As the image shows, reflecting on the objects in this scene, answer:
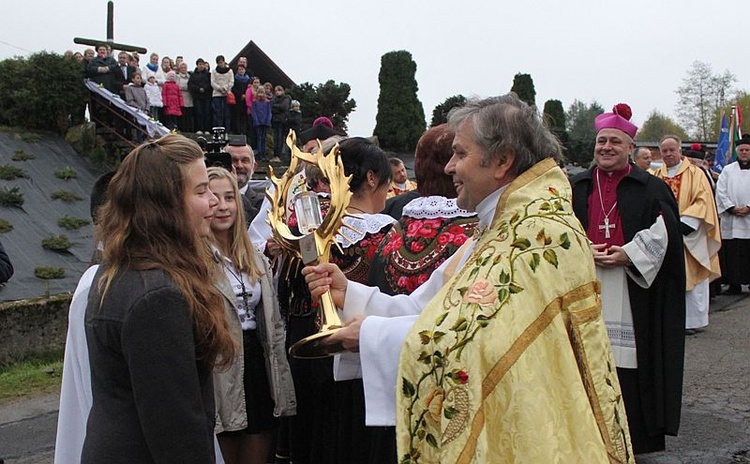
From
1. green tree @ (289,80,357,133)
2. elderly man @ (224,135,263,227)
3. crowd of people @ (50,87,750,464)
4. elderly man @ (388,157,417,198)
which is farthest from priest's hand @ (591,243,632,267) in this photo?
green tree @ (289,80,357,133)

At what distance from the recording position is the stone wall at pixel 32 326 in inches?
286

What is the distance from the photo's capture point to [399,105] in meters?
20.7

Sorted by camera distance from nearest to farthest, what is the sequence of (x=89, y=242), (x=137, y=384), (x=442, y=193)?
(x=137, y=384) → (x=442, y=193) → (x=89, y=242)

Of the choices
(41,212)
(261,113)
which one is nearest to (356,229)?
(41,212)

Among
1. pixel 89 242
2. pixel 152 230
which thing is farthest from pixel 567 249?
pixel 89 242

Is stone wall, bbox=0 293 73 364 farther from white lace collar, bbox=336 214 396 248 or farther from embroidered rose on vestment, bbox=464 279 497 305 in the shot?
embroidered rose on vestment, bbox=464 279 497 305

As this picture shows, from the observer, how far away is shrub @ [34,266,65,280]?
28.5ft

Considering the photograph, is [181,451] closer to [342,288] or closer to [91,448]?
[91,448]

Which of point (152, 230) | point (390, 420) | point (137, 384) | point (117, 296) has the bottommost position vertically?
point (390, 420)

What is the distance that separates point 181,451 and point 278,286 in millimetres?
2164

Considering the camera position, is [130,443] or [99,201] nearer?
[130,443]

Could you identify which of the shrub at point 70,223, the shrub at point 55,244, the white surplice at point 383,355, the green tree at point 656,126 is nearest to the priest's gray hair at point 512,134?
the white surplice at point 383,355

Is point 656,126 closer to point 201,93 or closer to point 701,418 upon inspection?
point 201,93

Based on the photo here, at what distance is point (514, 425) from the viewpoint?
213 centimetres
